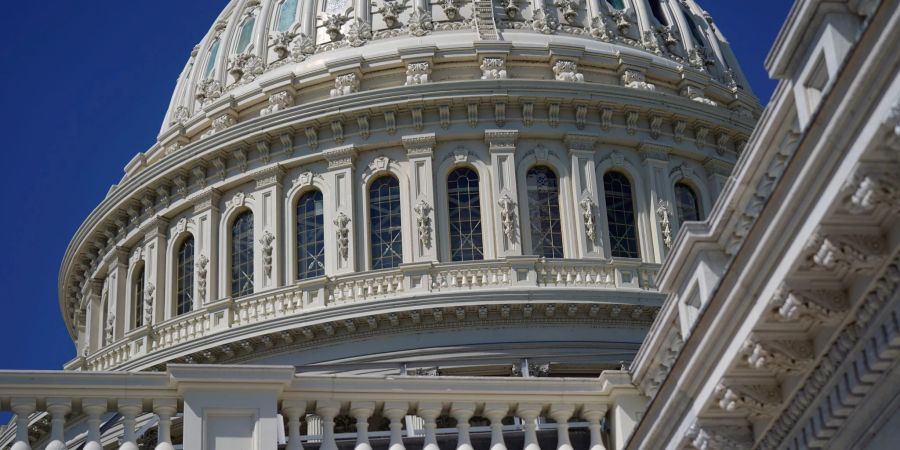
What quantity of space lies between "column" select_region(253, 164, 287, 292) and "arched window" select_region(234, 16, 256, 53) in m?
7.92

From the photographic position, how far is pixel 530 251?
148 ft

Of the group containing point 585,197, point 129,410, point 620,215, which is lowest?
point 129,410

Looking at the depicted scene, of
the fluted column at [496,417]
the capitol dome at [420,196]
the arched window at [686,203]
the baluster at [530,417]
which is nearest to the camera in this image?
the fluted column at [496,417]

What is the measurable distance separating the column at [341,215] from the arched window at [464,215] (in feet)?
7.98

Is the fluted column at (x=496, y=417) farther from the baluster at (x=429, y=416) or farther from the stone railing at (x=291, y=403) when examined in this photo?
the baluster at (x=429, y=416)

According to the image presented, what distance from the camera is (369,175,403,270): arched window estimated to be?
150 ft

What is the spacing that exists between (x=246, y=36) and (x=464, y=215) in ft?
42.1

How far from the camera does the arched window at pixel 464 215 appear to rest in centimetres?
4556

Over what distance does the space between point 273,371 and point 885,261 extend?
673 centimetres

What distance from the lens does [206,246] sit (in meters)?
48.4

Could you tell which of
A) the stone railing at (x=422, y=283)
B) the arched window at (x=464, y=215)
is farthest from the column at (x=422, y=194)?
the stone railing at (x=422, y=283)

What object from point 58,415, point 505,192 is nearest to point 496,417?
point 58,415

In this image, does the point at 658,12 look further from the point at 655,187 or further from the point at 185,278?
the point at 185,278

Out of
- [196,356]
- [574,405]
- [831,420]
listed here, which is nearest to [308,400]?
[574,405]
